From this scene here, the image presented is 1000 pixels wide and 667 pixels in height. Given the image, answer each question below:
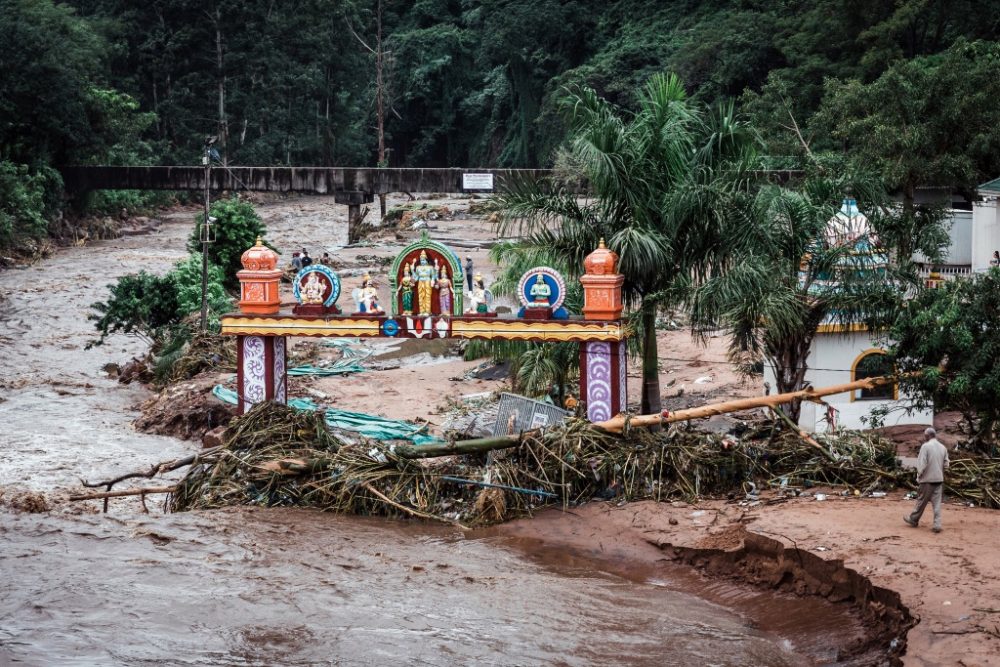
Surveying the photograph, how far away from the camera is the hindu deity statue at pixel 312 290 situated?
1977 centimetres

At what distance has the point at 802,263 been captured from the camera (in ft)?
60.6

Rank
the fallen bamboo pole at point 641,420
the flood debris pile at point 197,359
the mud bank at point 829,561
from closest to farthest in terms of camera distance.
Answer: the mud bank at point 829,561 < the fallen bamboo pole at point 641,420 < the flood debris pile at point 197,359

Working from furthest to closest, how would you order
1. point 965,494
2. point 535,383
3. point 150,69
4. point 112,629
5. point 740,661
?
point 150,69, point 535,383, point 965,494, point 112,629, point 740,661

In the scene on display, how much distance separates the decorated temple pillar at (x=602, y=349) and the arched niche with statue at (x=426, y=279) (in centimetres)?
199

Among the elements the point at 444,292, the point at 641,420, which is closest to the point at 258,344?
the point at 444,292

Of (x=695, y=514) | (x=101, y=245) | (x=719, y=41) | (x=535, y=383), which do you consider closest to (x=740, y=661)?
(x=695, y=514)

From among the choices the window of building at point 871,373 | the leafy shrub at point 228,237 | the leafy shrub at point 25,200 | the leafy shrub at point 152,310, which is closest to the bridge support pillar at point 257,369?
the window of building at point 871,373

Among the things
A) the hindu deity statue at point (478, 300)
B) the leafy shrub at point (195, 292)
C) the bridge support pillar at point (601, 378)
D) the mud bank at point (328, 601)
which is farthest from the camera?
the leafy shrub at point (195, 292)

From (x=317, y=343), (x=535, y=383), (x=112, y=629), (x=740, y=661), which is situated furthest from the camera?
(x=317, y=343)

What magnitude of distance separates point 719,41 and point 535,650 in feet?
155

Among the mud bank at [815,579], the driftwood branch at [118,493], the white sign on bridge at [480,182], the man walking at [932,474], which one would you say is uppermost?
the white sign on bridge at [480,182]

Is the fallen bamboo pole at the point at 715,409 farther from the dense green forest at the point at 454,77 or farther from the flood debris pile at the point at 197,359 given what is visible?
the dense green forest at the point at 454,77

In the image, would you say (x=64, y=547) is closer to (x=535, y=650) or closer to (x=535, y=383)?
(x=535, y=650)

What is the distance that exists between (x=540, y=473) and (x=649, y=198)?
4.73m
